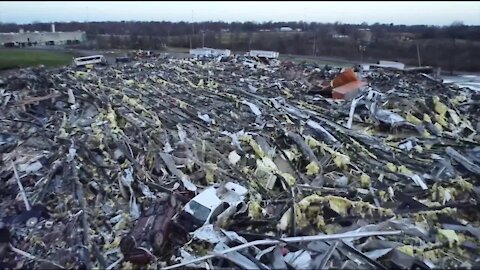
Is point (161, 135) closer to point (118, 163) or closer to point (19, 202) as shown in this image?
point (118, 163)

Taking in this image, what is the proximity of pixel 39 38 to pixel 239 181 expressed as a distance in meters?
38.4

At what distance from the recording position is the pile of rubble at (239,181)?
15.8 feet

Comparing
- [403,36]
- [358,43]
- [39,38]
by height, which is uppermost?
[403,36]

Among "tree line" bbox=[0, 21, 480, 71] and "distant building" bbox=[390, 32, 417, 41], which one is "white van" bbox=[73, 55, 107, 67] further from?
"distant building" bbox=[390, 32, 417, 41]

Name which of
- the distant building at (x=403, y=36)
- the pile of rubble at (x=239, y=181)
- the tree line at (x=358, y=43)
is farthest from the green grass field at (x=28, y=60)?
the distant building at (x=403, y=36)

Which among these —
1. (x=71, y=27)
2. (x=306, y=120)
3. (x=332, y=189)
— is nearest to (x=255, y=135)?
(x=306, y=120)

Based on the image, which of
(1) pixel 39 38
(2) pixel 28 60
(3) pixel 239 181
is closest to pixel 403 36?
(2) pixel 28 60

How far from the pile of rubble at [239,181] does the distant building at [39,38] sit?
27900mm

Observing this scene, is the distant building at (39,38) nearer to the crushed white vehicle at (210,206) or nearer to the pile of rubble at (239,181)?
the pile of rubble at (239,181)

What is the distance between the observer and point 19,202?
6.05m

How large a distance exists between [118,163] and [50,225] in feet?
6.58

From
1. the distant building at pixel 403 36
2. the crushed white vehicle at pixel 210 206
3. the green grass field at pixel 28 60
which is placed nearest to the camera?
the crushed white vehicle at pixel 210 206

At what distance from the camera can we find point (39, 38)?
127ft

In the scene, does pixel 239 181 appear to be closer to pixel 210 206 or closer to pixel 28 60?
pixel 210 206
